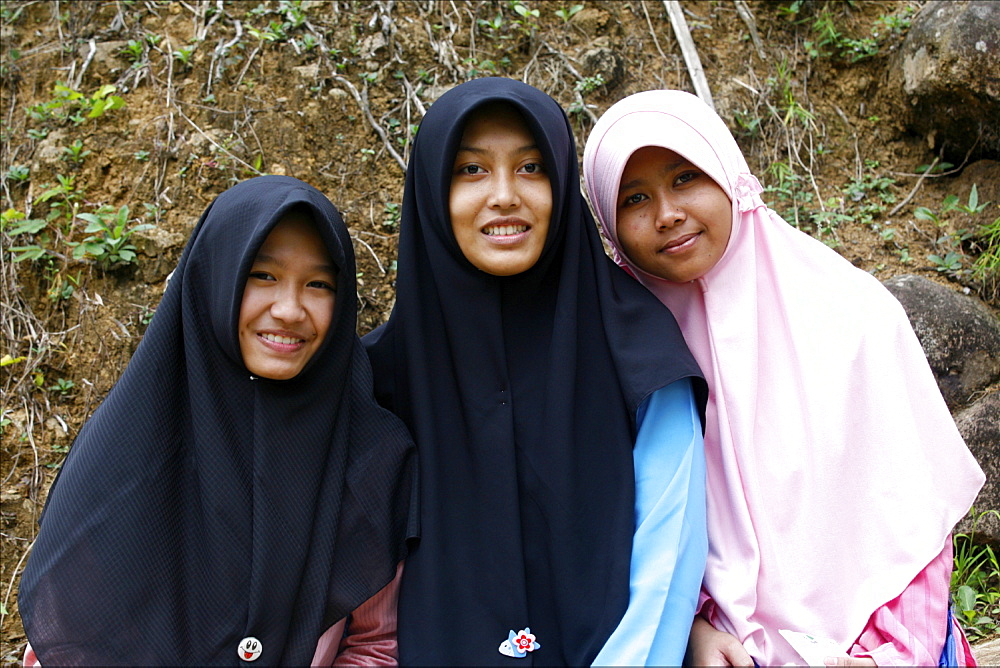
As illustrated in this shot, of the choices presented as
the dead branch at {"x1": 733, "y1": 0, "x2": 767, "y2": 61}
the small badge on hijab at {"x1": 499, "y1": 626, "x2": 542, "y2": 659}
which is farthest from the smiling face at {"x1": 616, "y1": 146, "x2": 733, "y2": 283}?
the dead branch at {"x1": 733, "y1": 0, "x2": 767, "y2": 61}

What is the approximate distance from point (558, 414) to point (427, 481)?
1.26 feet

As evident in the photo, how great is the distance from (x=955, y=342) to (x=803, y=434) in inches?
58.5

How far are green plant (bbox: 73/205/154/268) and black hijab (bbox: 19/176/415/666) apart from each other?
1512mm

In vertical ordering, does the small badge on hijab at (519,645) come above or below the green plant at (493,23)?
below

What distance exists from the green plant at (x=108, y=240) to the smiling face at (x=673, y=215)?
219 cm

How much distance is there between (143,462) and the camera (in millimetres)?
2039

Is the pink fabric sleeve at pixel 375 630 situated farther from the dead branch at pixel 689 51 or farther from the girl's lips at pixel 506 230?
the dead branch at pixel 689 51

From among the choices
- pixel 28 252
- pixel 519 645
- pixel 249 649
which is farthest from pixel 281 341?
pixel 28 252

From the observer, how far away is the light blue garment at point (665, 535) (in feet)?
6.57

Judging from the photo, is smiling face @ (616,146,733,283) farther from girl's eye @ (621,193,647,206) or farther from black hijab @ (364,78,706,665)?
black hijab @ (364,78,706,665)

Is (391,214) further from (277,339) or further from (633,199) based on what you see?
(277,339)

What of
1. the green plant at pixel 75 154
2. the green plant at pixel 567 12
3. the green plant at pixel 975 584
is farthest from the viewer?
the green plant at pixel 567 12

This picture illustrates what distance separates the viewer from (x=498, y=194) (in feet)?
7.23

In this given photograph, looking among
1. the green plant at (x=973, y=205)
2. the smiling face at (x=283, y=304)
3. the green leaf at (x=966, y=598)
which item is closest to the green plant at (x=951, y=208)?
the green plant at (x=973, y=205)
